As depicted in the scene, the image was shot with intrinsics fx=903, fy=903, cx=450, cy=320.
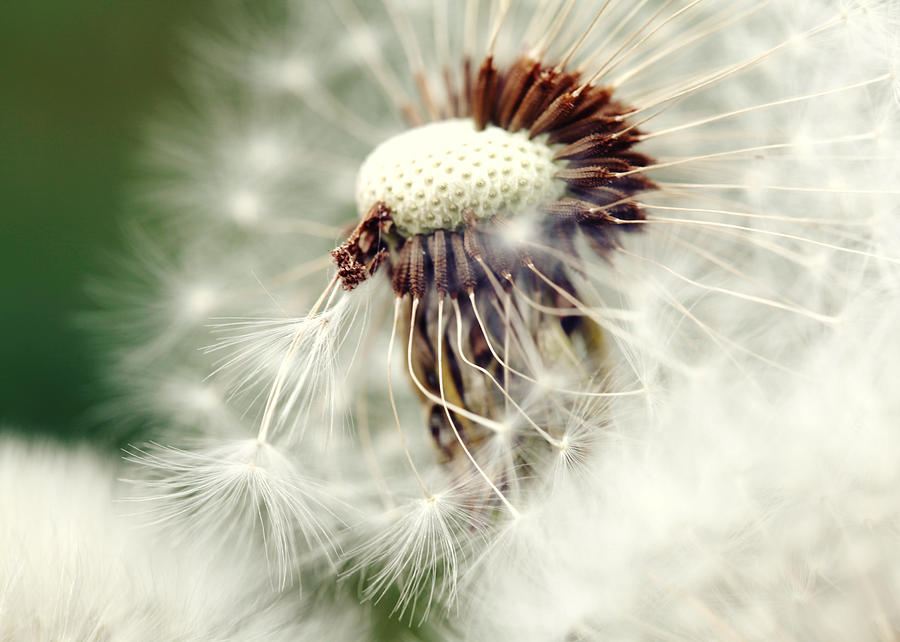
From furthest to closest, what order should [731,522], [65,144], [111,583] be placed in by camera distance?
[65,144] < [111,583] < [731,522]

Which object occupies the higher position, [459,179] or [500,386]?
[459,179]

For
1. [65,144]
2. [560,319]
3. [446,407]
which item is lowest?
[446,407]

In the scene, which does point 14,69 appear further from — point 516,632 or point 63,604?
point 516,632

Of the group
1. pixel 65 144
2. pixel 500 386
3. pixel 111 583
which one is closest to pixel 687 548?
pixel 500 386

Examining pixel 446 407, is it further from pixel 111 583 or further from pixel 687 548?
pixel 111 583

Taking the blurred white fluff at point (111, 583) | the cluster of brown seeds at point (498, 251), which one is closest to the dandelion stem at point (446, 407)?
the cluster of brown seeds at point (498, 251)

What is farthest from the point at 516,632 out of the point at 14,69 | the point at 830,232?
the point at 14,69
